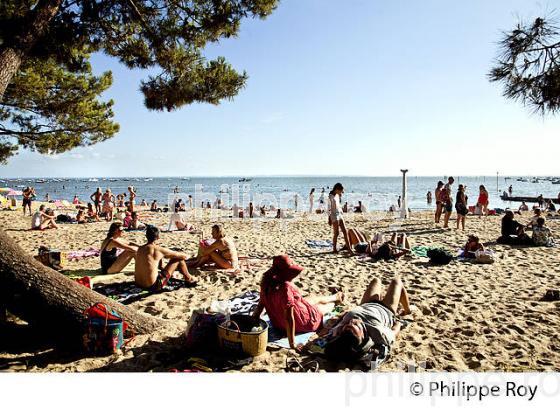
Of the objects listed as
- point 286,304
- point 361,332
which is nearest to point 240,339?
point 286,304

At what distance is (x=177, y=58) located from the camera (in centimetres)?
474

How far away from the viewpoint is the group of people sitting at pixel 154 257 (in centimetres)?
485

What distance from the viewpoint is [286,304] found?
11.2ft

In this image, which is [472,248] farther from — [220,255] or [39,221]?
[39,221]

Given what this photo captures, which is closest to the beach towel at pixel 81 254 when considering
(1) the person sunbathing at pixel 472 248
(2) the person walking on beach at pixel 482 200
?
(1) the person sunbathing at pixel 472 248

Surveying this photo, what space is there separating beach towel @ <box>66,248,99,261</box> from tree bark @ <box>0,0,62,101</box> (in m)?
4.79

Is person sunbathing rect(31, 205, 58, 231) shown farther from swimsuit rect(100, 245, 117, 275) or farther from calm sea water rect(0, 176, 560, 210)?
calm sea water rect(0, 176, 560, 210)

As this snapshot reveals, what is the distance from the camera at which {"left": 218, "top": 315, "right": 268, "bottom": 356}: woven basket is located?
3.04 meters

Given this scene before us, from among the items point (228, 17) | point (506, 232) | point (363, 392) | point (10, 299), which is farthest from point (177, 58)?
point (506, 232)

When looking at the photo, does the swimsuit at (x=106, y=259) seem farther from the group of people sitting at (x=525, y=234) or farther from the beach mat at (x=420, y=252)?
the group of people sitting at (x=525, y=234)

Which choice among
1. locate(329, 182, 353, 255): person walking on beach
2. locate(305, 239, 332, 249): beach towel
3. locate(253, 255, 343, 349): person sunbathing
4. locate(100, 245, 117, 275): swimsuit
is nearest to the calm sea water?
locate(305, 239, 332, 249): beach towel

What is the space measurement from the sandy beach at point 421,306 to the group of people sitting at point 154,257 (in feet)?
0.71

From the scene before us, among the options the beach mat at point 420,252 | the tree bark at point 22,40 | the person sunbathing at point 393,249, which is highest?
the tree bark at point 22,40

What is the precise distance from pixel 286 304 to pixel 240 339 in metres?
0.59
